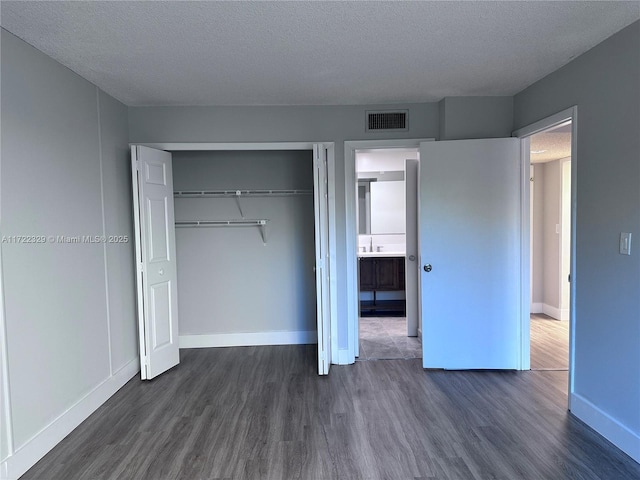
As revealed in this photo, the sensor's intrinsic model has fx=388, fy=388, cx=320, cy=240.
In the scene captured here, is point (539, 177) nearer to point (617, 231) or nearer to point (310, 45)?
point (617, 231)

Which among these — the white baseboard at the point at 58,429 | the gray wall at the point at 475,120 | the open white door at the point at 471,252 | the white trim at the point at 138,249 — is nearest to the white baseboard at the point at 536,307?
the open white door at the point at 471,252

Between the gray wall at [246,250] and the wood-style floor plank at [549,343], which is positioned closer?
the wood-style floor plank at [549,343]

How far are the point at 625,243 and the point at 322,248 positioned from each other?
6.79ft

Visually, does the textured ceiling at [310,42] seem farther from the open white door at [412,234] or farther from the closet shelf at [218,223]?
the closet shelf at [218,223]

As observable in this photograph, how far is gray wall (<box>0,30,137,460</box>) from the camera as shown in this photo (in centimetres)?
211

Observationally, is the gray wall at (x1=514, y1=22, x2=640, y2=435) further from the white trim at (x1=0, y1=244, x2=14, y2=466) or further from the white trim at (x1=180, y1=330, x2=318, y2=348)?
the white trim at (x1=0, y1=244, x2=14, y2=466)

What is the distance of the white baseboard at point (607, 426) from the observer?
2.15 m

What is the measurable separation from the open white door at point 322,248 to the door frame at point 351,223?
0.94 ft

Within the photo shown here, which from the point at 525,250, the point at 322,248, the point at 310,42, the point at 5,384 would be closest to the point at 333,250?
the point at 322,248

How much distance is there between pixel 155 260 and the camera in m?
3.42

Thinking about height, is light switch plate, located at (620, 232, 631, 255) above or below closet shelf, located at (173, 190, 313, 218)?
below

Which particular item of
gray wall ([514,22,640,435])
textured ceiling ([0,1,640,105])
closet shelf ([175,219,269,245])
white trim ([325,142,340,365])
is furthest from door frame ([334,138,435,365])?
gray wall ([514,22,640,435])

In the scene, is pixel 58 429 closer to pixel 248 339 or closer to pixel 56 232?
pixel 56 232

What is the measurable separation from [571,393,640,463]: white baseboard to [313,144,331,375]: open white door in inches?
72.7
